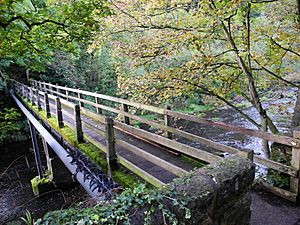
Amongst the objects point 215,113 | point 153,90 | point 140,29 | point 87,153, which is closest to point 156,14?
point 140,29

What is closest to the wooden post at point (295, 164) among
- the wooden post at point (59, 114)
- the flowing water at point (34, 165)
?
the flowing water at point (34, 165)

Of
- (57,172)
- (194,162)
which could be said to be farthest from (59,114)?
(57,172)

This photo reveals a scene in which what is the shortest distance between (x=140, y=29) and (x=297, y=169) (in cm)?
471

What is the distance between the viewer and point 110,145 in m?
3.72

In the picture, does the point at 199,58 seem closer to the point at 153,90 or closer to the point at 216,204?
the point at 153,90

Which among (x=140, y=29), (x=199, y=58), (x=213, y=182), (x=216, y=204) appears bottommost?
(x=216, y=204)

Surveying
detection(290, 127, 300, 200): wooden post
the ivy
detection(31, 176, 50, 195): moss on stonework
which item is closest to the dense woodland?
detection(290, 127, 300, 200): wooden post

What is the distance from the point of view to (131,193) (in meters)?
1.54

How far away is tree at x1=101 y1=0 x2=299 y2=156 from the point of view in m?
5.18

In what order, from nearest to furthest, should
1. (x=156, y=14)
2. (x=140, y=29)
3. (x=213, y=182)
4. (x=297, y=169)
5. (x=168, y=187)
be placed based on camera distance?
(x=168, y=187) < (x=213, y=182) < (x=297, y=169) < (x=156, y=14) < (x=140, y=29)

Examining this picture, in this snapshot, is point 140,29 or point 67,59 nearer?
point 140,29

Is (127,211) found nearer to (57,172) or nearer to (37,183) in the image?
(57,172)

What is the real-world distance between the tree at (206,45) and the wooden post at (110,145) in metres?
2.63

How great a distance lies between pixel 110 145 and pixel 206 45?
4101 millimetres
